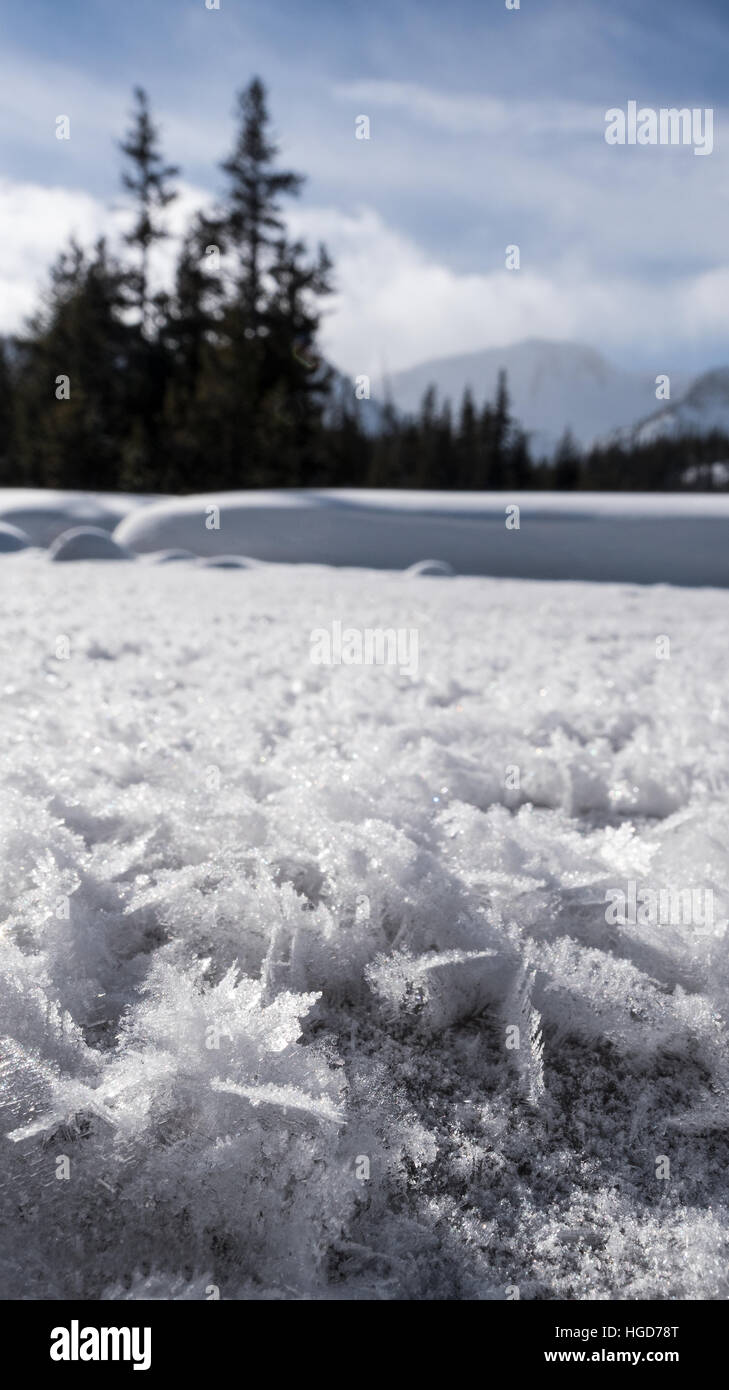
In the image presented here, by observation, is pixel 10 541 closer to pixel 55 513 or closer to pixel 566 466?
pixel 55 513

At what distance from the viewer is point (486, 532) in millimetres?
6461

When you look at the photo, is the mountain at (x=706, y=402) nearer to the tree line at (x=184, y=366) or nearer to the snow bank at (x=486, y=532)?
the tree line at (x=184, y=366)

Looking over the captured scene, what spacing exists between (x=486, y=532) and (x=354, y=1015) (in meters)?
6.05

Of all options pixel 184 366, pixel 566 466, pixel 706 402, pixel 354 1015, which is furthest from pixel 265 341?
pixel 706 402

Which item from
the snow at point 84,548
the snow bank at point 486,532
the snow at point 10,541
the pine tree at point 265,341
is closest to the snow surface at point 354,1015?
the snow at point 84,548

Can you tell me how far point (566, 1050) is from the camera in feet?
2.38

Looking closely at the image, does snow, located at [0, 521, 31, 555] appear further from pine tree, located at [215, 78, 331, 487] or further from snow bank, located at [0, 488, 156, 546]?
pine tree, located at [215, 78, 331, 487]

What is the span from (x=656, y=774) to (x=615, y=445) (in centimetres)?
4848

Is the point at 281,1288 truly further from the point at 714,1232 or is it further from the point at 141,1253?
the point at 714,1232

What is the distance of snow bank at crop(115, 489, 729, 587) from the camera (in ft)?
19.9

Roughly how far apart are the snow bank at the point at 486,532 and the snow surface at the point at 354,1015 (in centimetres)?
513

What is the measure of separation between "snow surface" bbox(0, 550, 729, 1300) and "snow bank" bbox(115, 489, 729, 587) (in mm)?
5128

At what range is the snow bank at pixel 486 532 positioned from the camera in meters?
6.08

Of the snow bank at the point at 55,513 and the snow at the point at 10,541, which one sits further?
the snow bank at the point at 55,513
